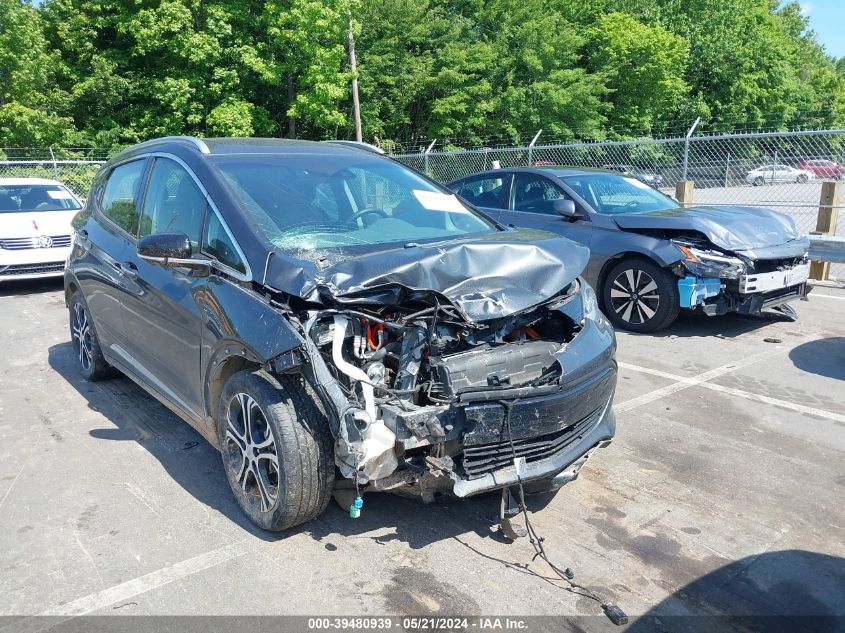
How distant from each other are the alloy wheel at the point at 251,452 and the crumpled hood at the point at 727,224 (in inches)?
191

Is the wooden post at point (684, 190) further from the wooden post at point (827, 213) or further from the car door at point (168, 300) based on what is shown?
the car door at point (168, 300)

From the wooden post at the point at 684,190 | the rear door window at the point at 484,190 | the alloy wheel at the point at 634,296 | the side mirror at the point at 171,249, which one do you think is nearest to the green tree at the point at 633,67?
the wooden post at the point at 684,190

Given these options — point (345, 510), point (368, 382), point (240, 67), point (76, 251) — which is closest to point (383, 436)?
point (368, 382)

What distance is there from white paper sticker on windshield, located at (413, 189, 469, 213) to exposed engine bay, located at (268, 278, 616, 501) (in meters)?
1.24

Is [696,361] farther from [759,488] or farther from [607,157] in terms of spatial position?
[607,157]

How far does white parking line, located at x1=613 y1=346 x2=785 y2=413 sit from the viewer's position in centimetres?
498

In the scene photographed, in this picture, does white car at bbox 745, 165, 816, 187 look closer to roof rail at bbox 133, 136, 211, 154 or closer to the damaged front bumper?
the damaged front bumper

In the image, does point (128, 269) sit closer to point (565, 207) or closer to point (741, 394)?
point (565, 207)

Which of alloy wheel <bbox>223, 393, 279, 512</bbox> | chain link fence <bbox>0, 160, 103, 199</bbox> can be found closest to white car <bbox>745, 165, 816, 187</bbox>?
alloy wheel <bbox>223, 393, 279, 512</bbox>

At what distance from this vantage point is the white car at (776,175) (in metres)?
13.9

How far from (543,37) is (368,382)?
32.9m

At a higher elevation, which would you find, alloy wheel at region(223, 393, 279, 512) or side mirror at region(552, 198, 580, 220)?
side mirror at region(552, 198, 580, 220)

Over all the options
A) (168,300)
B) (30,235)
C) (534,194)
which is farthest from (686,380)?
(30,235)

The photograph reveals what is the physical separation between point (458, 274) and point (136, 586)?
195cm
